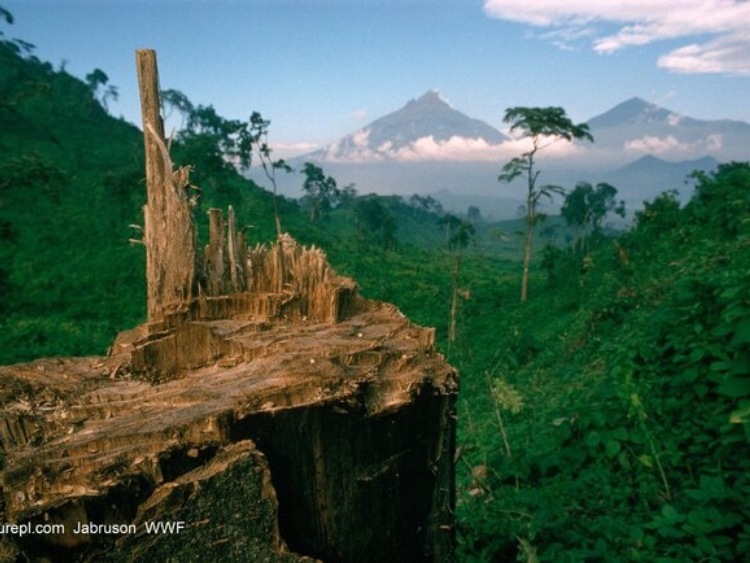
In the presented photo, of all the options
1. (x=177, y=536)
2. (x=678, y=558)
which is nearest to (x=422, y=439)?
(x=177, y=536)

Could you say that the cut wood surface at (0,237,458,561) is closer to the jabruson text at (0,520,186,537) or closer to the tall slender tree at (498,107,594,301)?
the jabruson text at (0,520,186,537)

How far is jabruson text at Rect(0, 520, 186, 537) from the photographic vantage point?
153 centimetres

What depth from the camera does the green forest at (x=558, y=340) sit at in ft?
11.1

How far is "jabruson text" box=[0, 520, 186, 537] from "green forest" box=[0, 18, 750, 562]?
6.07 ft

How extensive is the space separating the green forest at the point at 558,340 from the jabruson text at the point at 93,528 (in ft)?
6.07

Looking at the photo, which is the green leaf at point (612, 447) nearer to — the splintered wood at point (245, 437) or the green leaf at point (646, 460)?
the green leaf at point (646, 460)

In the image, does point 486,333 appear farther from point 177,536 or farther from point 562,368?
point 177,536

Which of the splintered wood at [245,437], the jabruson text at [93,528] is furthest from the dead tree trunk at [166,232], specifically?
the jabruson text at [93,528]

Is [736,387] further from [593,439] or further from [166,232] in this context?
[166,232]

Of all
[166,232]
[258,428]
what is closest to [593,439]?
[258,428]

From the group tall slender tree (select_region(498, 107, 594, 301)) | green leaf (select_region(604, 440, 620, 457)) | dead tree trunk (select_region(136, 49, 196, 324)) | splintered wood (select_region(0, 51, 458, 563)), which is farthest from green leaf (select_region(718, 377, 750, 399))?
tall slender tree (select_region(498, 107, 594, 301))

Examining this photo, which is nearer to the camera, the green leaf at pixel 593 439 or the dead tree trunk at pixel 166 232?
the dead tree trunk at pixel 166 232

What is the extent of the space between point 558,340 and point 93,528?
1527 cm

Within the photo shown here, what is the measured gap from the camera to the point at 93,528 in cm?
160
